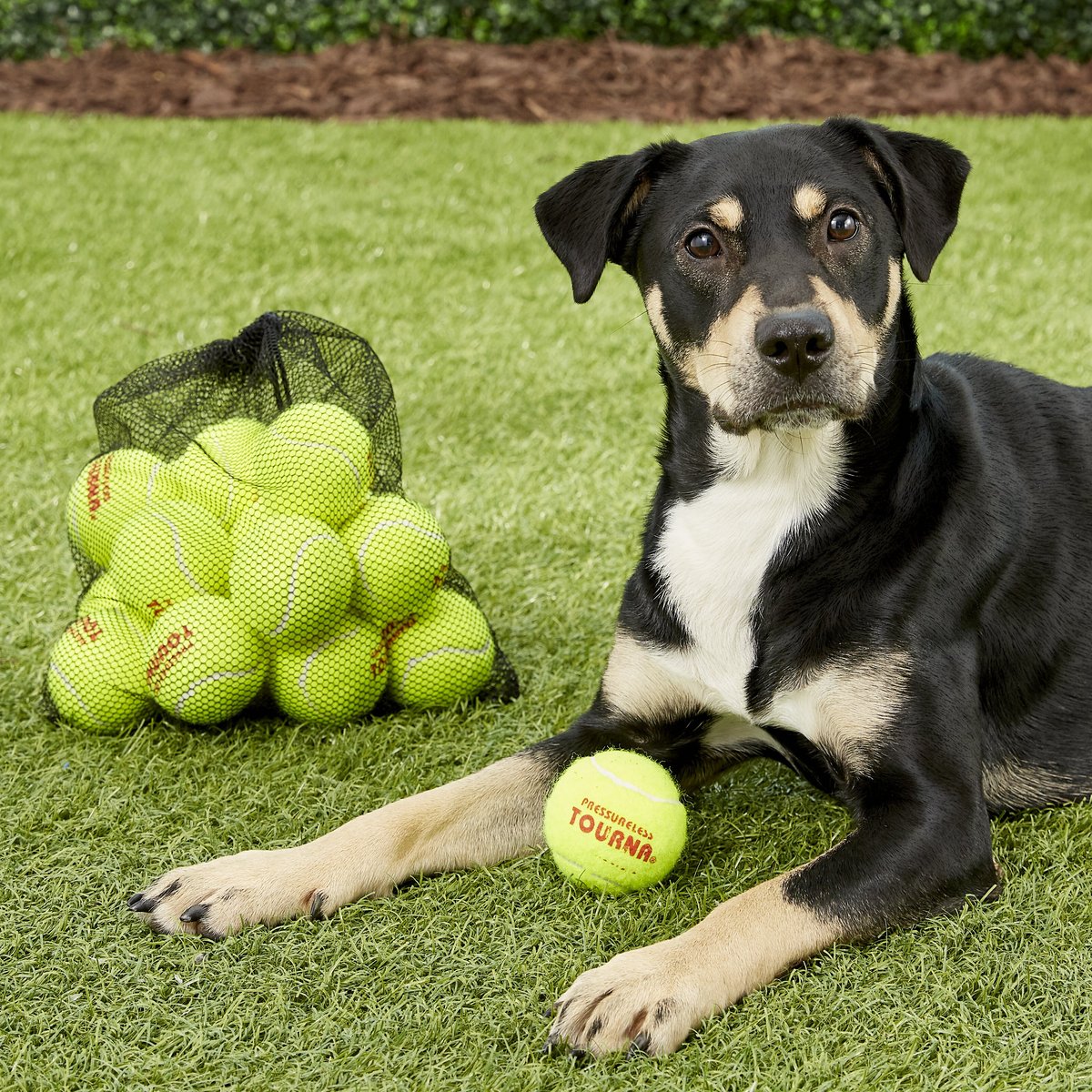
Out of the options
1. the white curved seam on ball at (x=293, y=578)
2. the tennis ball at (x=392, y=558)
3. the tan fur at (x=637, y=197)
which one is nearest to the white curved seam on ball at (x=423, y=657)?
the tennis ball at (x=392, y=558)

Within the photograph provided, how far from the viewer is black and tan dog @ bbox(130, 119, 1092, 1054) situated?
2.85 m

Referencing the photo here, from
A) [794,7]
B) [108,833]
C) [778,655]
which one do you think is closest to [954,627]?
[778,655]

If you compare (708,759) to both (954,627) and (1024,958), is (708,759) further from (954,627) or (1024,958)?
(1024,958)

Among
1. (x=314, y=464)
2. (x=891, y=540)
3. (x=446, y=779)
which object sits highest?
(x=891, y=540)

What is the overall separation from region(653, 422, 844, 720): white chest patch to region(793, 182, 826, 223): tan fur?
480 mm

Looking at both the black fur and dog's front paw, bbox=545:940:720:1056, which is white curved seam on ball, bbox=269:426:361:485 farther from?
dog's front paw, bbox=545:940:720:1056

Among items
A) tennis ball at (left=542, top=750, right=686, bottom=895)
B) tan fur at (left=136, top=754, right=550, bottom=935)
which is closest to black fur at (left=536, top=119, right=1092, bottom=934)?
tan fur at (left=136, top=754, right=550, bottom=935)

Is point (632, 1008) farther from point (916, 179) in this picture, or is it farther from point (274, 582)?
point (916, 179)

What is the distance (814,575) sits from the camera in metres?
3.11

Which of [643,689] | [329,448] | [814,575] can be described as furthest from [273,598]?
[814,575]

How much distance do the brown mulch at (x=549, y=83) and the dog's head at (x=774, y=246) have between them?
7945 millimetres

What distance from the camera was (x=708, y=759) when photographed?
136 inches

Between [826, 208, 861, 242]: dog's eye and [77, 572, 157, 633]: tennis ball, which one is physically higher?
[826, 208, 861, 242]: dog's eye

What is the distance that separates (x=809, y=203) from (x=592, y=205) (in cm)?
55
